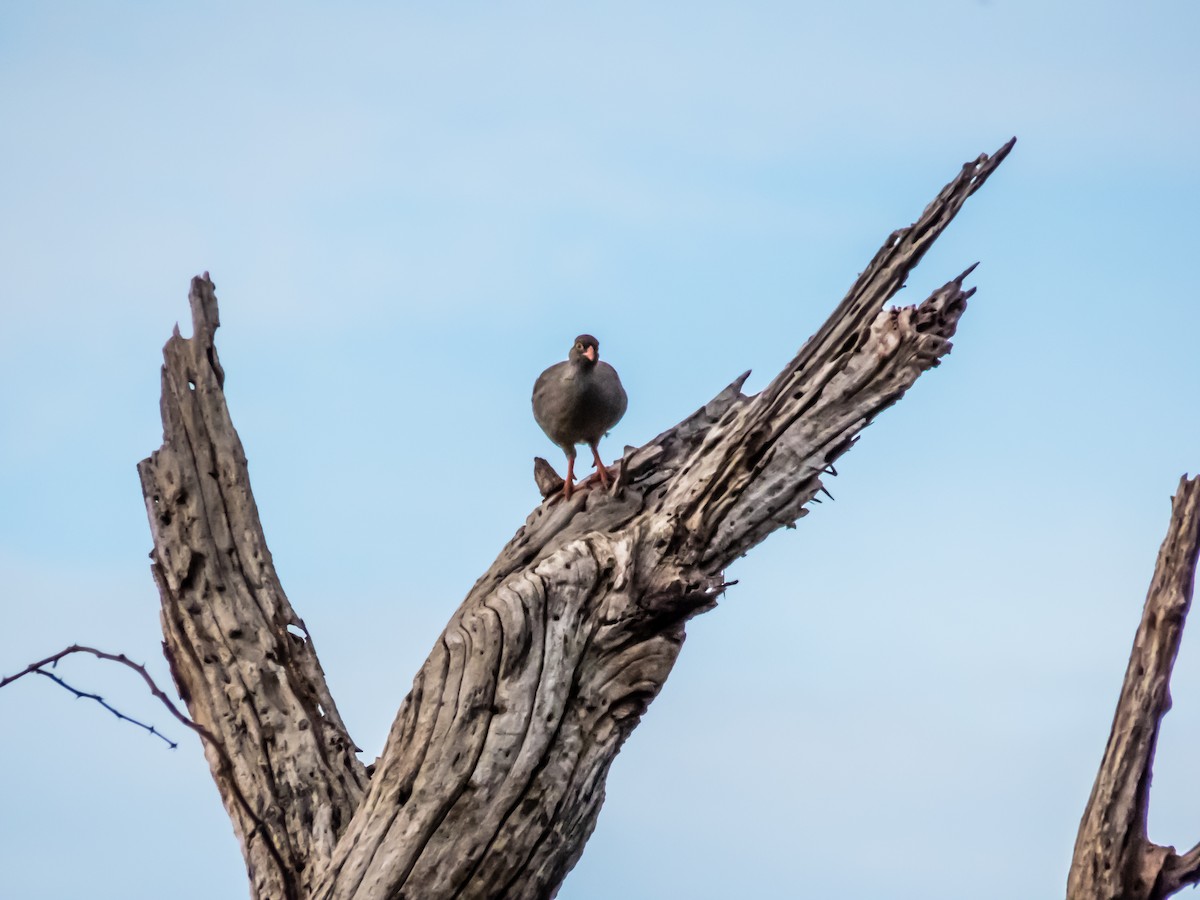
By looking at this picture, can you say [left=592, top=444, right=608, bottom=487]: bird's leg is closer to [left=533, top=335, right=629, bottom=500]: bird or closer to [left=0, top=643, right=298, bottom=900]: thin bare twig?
[left=533, top=335, right=629, bottom=500]: bird

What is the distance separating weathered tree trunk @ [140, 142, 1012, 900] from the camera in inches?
201

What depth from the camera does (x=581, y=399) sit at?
291 inches

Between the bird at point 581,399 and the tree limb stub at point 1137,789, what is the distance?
294cm

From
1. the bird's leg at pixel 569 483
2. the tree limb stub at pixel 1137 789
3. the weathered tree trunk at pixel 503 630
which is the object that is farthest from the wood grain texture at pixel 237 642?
the tree limb stub at pixel 1137 789

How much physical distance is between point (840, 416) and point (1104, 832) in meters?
1.84

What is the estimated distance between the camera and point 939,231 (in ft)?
19.3

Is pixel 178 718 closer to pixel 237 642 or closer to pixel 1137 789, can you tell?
pixel 237 642

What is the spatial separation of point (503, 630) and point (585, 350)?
7.96 feet

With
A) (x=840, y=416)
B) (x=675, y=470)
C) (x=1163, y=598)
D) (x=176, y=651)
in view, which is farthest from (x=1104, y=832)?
(x=176, y=651)

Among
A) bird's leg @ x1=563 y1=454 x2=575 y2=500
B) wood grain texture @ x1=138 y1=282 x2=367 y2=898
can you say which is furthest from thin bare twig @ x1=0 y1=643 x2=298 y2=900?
bird's leg @ x1=563 y1=454 x2=575 y2=500

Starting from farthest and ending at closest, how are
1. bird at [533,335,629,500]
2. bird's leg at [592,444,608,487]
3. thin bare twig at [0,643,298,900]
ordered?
bird at [533,335,629,500], bird's leg at [592,444,608,487], thin bare twig at [0,643,298,900]

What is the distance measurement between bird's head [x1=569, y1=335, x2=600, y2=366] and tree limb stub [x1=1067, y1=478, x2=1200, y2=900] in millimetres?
3132

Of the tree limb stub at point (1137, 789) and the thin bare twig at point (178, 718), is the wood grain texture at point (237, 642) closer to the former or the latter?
the thin bare twig at point (178, 718)

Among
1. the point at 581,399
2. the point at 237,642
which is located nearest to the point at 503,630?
the point at 237,642
